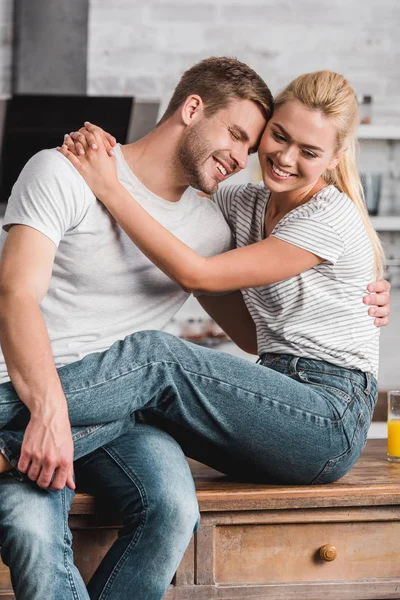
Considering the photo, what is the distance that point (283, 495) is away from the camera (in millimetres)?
1662

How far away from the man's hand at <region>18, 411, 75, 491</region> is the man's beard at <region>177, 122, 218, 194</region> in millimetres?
681

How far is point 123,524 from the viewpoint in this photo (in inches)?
63.4

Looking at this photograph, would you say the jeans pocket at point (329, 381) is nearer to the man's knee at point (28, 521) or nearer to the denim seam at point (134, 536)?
the denim seam at point (134, 536)

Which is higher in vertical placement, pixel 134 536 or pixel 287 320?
pixel 287 320

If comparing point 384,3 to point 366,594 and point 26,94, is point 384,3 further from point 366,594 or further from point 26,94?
point 366,594

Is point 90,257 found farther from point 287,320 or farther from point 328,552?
point 328,552

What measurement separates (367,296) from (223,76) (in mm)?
588

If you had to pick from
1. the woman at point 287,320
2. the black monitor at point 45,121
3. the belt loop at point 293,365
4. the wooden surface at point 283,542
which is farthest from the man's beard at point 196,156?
the black monitor at point 45,121

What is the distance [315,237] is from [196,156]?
341 mm

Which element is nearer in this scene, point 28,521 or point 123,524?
point 28,521

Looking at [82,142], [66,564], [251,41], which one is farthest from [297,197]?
[251,41]

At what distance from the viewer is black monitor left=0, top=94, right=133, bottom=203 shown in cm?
409

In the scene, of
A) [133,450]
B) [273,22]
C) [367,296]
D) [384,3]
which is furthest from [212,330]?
[133,450]

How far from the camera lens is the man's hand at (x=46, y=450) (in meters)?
1.44
